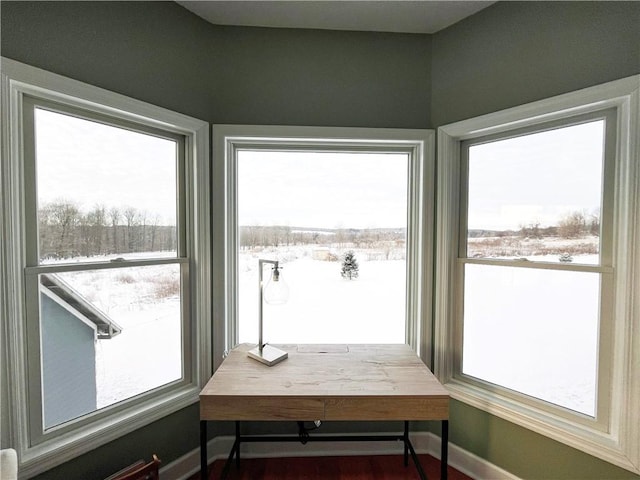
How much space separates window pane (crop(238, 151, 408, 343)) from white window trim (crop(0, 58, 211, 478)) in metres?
0.31

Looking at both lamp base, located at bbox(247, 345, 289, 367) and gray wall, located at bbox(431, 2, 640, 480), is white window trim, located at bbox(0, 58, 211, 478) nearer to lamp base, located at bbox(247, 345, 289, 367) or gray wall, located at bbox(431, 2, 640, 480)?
lamp base, located at bbox(247, 345, 289, 367)

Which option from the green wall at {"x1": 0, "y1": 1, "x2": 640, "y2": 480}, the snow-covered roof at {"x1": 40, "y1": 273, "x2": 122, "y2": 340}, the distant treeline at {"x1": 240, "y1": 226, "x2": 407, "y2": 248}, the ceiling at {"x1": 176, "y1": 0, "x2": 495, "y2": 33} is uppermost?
the ceiling at {"x1": 176, "y1": 0, "x2": 495, "y2": 33}

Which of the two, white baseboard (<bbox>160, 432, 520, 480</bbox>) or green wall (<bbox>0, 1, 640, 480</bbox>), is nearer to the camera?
green wall (<bbox>0, 1, 640, 480</bbox>)

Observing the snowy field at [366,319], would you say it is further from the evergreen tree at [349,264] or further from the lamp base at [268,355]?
the lamp base at [268,355]

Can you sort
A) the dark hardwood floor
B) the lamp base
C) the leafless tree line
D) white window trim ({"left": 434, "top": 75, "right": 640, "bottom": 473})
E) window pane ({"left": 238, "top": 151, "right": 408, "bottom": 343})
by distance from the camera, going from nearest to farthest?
white window trim ({"left": 434, "top": 75, "right": 640, "bottom": 473}) → the leafless tree line → the lamp base → the dark hardwood floor → window pane ({"left": 238, "top": 151, "right": 408, "bottom": 343})

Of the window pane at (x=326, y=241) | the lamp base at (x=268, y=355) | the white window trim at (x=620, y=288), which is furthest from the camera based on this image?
the window pane at (x=326, y=241)

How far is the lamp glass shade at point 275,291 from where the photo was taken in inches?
61.1

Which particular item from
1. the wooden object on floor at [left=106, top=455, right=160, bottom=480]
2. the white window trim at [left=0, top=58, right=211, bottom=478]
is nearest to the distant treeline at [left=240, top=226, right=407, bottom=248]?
the white window trim at [left=0, top=58, right=211, bottom=478]


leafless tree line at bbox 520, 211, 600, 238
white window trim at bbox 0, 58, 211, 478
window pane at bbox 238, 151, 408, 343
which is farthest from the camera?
window pane at bbox 238, 151, 408, 343

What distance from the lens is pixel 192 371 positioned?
1771 millimetres

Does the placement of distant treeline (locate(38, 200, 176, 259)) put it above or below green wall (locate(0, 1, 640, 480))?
below

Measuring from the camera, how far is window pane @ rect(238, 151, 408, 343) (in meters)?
1.91

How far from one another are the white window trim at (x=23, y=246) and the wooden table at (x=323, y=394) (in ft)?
1.60

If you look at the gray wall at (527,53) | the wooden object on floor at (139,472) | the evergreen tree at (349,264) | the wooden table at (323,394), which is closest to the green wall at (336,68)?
the gray wall at (527,53)
